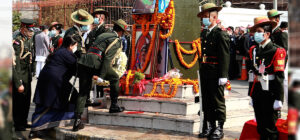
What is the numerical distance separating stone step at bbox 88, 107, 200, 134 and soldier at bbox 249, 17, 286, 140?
1576 millimetres

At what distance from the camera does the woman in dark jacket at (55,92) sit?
7062 mm

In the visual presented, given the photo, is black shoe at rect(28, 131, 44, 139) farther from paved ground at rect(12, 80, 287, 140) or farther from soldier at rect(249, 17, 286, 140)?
soldier at rect(249, 17, 286, 140)

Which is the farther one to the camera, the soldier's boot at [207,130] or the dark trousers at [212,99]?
the soldier's boot at [207,130]

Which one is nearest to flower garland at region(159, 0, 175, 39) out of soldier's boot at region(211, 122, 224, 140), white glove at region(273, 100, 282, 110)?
soldier's boot at region(211, 122, 224, 140)

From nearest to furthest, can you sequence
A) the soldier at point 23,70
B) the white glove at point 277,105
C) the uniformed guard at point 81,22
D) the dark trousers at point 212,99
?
Result: the white glove at point 277,105, the dark trousers at point 212,99, the soldier at point 23,70, the uniformed guard at point 81,22

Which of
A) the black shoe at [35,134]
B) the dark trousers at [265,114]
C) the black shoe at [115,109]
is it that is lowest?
the black shoe at [35,134]

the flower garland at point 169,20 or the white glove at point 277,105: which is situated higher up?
the flower garland at point 169,20

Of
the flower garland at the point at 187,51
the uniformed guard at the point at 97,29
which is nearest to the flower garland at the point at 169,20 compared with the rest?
the flower garland at the point at 187,51

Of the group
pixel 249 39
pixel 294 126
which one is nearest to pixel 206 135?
pixel 294 126

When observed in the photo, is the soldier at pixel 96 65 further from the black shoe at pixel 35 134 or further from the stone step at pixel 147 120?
the black shoe at pixel 35 134

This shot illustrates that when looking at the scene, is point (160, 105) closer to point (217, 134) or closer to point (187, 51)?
point (217, 134)

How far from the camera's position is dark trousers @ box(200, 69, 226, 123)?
623 cm

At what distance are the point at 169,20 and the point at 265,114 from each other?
3.79 meters

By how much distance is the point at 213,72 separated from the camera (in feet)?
20.6
